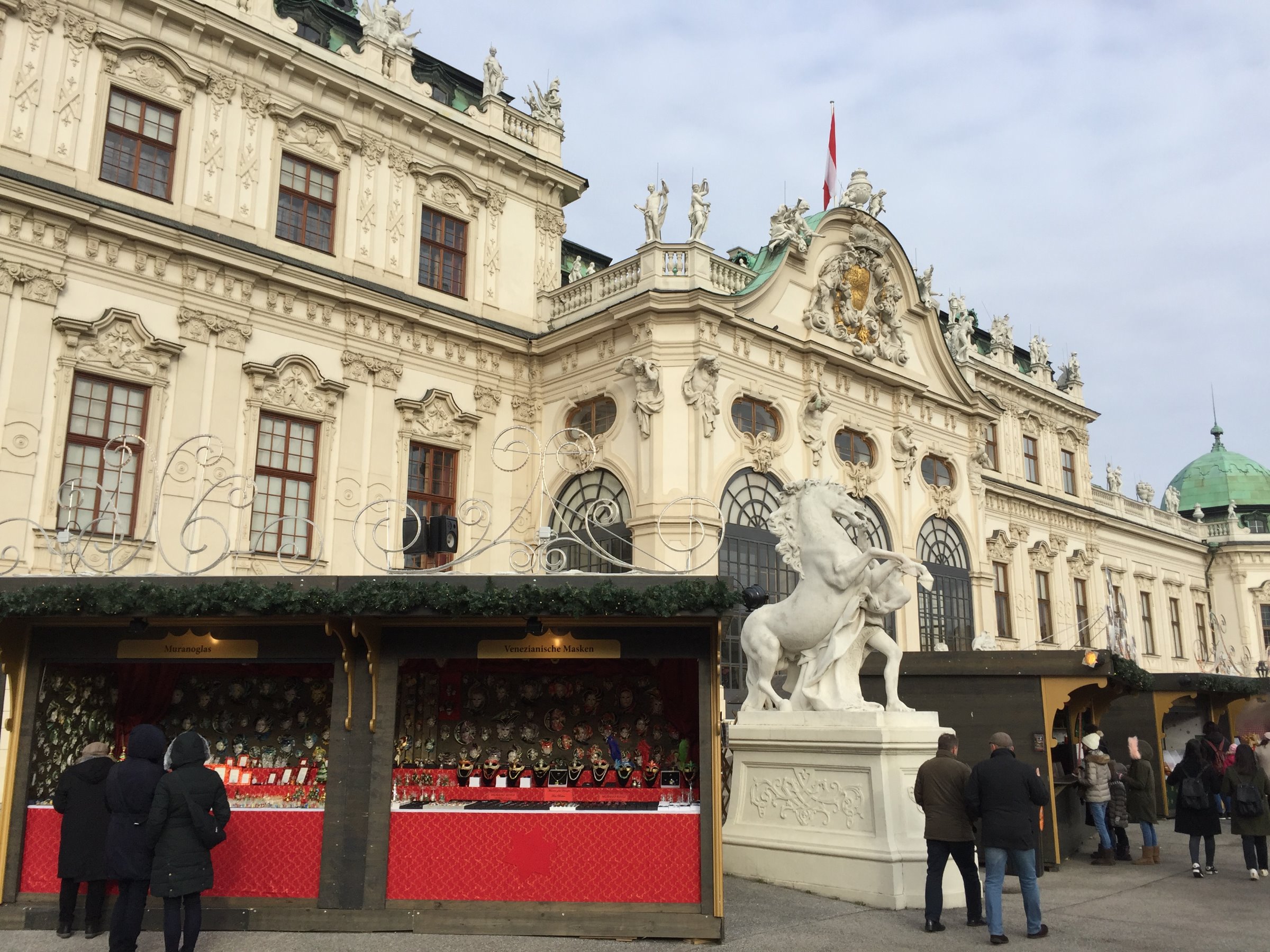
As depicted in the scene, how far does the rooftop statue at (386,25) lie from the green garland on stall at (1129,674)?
17987mm

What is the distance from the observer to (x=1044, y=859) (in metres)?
12.7

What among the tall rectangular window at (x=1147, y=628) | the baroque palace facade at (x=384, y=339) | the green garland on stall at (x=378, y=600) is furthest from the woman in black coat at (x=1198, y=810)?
the tall rectangular window at (x=1147, y=628)

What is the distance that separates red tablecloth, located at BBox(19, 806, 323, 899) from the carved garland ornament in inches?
652

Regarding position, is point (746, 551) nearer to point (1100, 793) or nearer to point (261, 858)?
point (1100, 793)

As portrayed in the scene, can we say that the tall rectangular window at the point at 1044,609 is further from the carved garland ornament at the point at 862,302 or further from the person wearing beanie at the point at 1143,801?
the person wearing beanie at the point at 1143,801

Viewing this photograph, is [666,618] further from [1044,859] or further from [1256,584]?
[1256,584]

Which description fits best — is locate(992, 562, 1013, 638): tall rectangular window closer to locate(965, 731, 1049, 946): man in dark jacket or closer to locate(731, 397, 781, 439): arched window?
locate(731, 397, 781, 439): arched window

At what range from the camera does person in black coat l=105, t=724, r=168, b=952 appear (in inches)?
295

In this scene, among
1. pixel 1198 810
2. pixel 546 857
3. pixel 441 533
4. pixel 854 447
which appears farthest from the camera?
pixel 854 447

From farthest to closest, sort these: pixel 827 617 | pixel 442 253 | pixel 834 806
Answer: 1. pixel 442 253
2. pixel 827 617
3. pixel 834 806

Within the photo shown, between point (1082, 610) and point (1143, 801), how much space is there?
26.0m

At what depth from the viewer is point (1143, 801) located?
13.3 meters

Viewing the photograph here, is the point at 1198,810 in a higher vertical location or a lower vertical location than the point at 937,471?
lower

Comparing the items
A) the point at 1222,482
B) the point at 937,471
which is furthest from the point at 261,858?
the point at 1222,482
